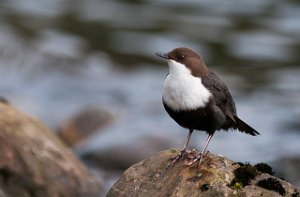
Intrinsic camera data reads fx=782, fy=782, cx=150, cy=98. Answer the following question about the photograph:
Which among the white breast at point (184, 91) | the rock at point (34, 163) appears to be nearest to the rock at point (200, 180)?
the white breast at point (184, 91)

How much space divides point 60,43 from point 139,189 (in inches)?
383

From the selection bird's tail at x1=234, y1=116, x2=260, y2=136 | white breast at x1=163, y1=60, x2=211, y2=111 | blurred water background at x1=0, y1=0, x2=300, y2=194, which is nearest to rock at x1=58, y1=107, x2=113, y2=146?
blurred water background at x1=0, y1=0, x2=300, y2=194

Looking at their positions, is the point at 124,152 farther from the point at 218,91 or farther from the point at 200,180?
the point at 200,180

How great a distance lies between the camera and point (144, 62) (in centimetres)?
1407

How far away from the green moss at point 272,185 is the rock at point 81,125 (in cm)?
537

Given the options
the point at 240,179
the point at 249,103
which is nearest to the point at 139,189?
the point at 240,179

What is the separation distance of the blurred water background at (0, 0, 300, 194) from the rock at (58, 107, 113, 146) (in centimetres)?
21

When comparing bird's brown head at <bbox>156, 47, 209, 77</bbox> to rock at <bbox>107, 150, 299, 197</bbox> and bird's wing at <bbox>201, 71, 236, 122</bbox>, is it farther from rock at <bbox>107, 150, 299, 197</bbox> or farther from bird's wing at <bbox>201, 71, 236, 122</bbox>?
rock at <bbox>107, 150, 299, 197</bbox>

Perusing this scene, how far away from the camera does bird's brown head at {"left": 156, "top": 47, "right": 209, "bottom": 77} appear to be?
5.38 metres

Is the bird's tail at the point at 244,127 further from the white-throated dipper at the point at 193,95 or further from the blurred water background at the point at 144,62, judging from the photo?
the blurred water background at the point at 144,62

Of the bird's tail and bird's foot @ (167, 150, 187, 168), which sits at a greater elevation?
the bird's tail

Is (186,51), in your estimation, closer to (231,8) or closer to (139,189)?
(139,189)

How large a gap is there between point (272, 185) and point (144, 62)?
30.3 ft

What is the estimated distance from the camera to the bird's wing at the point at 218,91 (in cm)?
538
